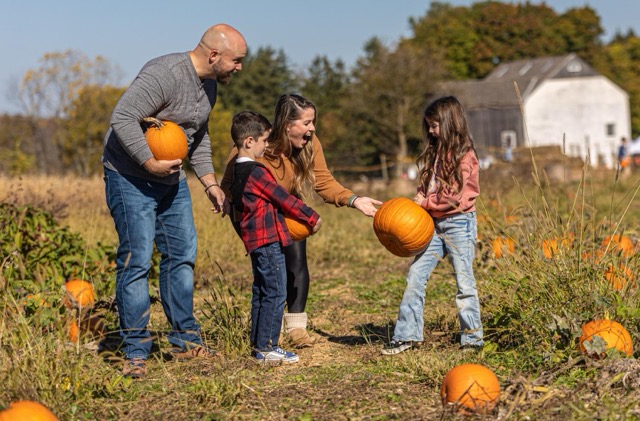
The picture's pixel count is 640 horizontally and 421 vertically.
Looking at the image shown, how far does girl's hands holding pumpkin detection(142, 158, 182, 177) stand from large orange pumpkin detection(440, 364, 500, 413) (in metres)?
1.77

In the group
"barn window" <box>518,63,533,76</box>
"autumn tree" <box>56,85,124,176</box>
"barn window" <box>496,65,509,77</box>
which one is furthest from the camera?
"barn window" <box>496,65,509,77</box>

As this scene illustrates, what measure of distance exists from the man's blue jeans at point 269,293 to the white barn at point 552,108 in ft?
178

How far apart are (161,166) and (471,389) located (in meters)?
1.92

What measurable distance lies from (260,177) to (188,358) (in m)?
1.08

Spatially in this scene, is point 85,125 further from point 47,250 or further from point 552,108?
point 552,108

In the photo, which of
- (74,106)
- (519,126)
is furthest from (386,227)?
(519,126)

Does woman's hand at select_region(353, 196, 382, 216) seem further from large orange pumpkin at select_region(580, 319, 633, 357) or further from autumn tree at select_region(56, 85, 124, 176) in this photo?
autumn tree at select_region(56, 85, 124, 176)

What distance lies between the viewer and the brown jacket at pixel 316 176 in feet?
15.9

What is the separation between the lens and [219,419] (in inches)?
137

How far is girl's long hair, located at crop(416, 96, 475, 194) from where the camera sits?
4.65m

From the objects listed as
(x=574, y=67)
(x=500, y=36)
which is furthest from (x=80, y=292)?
(x=500, y=36)

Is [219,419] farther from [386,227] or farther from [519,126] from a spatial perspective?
[519,126]

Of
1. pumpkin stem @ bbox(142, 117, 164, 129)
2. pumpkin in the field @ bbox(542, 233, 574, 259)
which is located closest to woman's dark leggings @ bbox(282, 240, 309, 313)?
pumpkin stem @ bbox(142, 117, 164, 129)

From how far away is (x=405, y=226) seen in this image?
4469 millimetres
